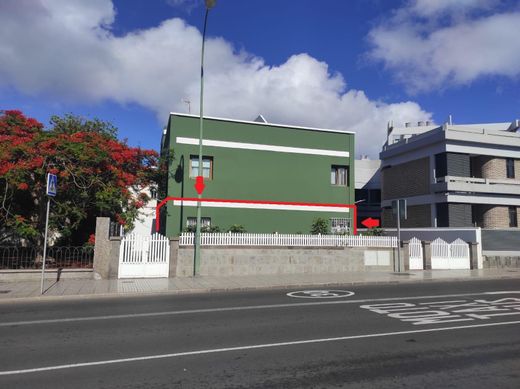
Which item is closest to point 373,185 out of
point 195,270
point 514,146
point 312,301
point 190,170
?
point 514,146

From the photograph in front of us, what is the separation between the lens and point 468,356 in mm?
5996

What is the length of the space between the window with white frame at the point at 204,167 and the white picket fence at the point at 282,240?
5642mm

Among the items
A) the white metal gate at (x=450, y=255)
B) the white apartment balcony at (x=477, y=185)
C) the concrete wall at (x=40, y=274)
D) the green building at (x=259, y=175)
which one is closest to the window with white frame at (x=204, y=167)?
the green building at (x=259, y=175)

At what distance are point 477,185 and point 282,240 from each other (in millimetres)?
17302

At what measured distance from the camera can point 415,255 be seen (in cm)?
2041

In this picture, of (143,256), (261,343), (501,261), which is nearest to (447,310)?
(261,343)

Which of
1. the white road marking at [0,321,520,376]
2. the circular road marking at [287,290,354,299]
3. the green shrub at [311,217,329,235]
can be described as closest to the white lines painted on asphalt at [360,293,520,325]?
the white road marking at [0,321,520,376]

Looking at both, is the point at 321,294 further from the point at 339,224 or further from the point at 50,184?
the point at 339,224

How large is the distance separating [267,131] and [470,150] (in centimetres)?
1463

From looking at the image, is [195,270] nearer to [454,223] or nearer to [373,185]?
[454,223]

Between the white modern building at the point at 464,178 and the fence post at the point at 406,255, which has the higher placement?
the white modern building at the point at 464,178

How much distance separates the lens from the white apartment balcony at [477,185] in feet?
91.7

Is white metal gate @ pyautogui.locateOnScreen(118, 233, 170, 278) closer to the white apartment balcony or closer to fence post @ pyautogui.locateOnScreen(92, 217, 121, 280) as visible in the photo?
fence post @ pyautogui.locateOnScreen(92, 217, 121, 280)

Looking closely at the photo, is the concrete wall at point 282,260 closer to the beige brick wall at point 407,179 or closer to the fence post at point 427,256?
the fence post at point 427,256
